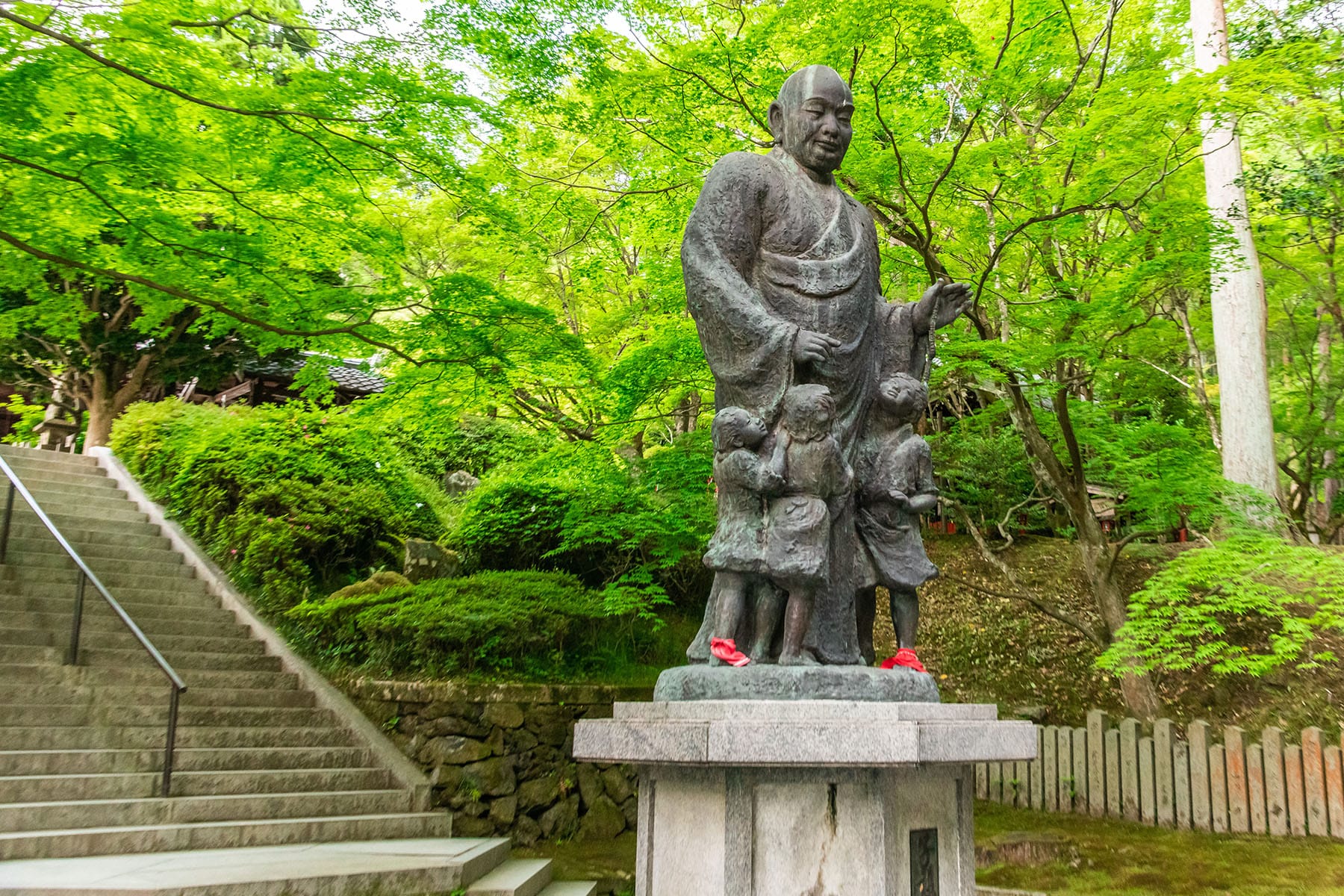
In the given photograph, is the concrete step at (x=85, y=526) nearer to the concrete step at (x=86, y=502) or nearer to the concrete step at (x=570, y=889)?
the concrete step at (x=86, y=502)

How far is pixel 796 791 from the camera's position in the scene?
320cm

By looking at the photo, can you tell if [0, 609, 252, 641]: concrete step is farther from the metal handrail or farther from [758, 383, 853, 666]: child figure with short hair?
[758, 383, 853, 666]: child figure with short hair

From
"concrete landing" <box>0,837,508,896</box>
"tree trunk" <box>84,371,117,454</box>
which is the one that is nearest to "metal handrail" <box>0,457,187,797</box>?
"concrete landing" <box>0,837,508,896</box>

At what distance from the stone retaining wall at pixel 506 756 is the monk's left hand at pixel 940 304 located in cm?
573

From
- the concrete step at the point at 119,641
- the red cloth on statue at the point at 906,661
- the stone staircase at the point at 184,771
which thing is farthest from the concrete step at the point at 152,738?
the red cloth on statue at the point at 906,661

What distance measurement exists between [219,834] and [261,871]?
1287 millimetres

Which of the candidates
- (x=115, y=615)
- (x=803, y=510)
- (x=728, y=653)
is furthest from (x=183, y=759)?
(x=803, y=510)

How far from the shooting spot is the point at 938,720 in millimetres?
3355

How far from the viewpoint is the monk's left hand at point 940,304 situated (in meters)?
4.22

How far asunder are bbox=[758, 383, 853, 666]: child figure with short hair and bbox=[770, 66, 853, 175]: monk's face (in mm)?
1284

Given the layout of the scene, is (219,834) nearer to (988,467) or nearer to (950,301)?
(950,301)

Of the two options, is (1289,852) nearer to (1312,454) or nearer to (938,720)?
(938,720)

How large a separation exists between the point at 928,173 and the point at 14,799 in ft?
29.5

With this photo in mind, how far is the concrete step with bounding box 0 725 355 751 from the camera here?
6855 millimetres
